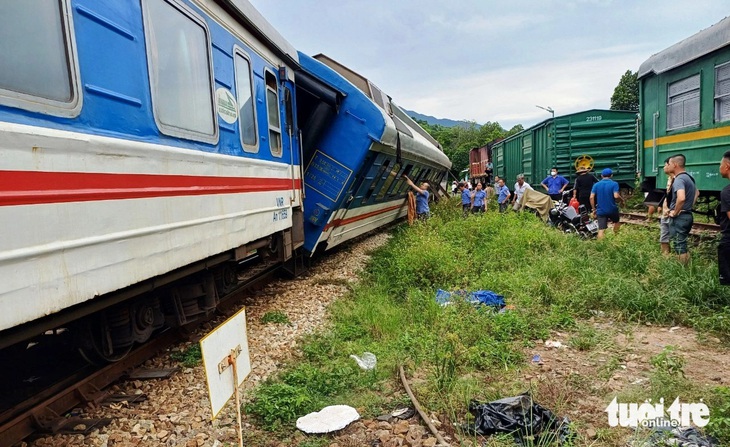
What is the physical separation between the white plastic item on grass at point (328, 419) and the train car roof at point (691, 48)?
7.44 meters

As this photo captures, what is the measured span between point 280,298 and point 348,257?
3533mm

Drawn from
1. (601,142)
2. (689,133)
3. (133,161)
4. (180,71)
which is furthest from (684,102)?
(133,161)

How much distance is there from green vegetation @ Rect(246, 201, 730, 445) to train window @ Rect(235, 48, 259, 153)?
2.15 m

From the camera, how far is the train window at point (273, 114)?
19.2ft

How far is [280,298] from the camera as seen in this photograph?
684 cm

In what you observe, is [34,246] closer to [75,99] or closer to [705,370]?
[75,99]

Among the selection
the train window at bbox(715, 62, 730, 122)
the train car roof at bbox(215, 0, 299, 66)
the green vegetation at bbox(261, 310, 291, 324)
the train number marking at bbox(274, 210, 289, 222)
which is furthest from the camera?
the train window at bbox(715, 62, 730, 122)

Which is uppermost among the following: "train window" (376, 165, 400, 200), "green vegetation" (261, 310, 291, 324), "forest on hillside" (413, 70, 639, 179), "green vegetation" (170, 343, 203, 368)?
"forest on hillside" (413, 70, 639, 179)

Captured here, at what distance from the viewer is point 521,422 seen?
304cm

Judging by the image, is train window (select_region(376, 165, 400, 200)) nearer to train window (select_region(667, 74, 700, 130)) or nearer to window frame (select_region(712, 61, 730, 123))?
train window (select_region(667, 74, 700, 130))

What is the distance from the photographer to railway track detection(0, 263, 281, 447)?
3.02 metres

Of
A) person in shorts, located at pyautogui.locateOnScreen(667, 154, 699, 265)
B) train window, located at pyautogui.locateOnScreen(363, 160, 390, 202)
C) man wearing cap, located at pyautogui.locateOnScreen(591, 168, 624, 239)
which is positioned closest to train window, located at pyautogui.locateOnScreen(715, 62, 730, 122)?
person in shorts, located at pyautogui.locateOnScreen(667, 154, 699, 265)

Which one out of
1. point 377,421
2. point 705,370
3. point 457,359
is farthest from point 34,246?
point 705,370

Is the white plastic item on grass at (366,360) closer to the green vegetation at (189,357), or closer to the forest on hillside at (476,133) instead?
the green vegetation at (189,357)
